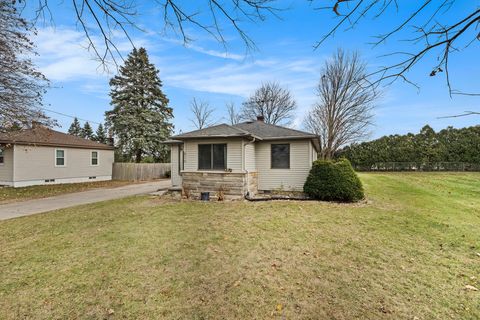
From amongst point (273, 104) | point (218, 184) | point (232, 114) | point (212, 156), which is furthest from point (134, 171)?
point (273, 104)

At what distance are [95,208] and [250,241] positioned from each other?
620cm

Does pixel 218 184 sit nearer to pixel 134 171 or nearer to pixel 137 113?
pixel 134 171

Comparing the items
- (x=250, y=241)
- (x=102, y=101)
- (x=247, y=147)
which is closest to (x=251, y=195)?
(x=247, y=147)

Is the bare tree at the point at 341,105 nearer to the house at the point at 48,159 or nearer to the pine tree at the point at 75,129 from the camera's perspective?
the house at the point at 48,159

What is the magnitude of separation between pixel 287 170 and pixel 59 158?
1545 cm

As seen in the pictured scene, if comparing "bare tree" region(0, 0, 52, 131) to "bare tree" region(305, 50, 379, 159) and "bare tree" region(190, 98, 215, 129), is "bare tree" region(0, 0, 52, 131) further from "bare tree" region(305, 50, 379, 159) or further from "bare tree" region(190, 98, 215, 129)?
"bare tree" region(190, 98, 215, 129)

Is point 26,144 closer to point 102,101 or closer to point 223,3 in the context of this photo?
point 102,101

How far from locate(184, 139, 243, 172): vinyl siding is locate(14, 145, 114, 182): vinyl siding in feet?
36.2

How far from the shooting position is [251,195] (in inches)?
417

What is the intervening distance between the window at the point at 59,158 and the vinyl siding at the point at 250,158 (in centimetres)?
1377

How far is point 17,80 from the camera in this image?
9.16m

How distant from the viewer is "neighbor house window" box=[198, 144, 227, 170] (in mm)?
10164

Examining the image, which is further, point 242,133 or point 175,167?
point 175,167

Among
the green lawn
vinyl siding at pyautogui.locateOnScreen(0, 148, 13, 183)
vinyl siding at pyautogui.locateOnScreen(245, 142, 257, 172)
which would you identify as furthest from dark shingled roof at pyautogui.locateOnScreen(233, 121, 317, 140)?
vinyl siding at pyautogui.locateOnScreen(0, 148, 13, 183)
